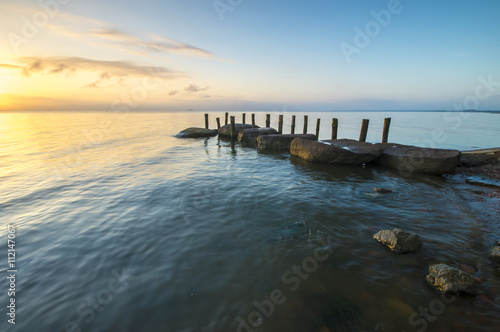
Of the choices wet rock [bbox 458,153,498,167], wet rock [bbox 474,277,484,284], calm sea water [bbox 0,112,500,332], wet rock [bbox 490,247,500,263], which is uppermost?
wet rock [bbox 458,153,498,167]

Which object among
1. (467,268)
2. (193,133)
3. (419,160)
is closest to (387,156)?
(419,160)

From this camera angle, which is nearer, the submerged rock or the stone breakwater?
the submerged rock

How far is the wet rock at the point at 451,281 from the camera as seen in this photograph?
374 cm

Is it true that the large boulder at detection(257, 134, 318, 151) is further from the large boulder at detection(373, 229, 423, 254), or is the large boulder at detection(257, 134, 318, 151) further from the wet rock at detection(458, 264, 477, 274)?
the wet rock at detection(458, 264, 477, 274)

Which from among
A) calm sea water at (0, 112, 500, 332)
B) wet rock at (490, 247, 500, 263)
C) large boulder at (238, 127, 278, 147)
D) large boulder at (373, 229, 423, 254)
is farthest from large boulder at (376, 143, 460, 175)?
large boulder at (238, 127, 278, 147)

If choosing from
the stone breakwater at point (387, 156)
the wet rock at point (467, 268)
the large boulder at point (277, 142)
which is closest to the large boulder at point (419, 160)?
the stone breakwater at point (387, 156)

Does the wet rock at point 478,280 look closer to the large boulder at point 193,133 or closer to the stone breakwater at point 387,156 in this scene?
the stone breakwater at point 387,156

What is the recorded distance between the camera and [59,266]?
4.83m

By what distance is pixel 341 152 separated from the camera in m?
12.9

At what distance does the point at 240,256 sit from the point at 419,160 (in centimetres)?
1095

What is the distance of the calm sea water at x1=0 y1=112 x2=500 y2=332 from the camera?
3529mm

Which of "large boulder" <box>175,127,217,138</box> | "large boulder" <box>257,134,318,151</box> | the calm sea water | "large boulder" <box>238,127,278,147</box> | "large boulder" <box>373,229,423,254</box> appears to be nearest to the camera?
the calm sea water

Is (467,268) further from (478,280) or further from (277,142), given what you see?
(277,142)

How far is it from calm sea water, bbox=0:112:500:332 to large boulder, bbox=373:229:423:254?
187 millimetres
